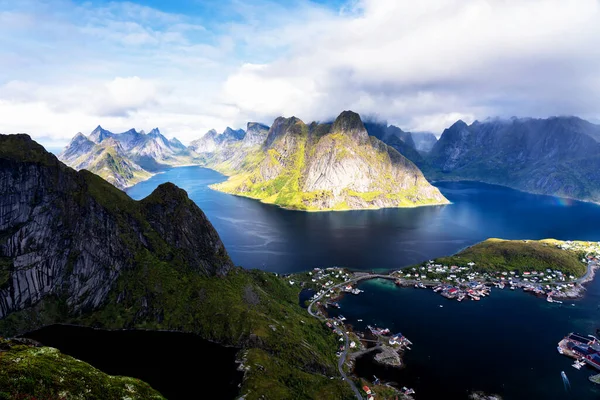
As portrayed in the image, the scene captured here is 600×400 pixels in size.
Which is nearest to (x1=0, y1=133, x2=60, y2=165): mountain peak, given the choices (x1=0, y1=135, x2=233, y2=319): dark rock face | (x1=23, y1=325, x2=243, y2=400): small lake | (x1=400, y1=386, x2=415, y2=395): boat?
(x1=0, y1=135, x2=233, y2=319): dark rock face

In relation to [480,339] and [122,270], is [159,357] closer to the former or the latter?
[122,270]

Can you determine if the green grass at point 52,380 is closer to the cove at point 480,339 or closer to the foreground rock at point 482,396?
the cove at point 480,339

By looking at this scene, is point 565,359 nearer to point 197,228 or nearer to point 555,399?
point 555,399

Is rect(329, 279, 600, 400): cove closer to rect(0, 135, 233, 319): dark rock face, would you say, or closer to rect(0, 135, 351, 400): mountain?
rect(0, 135, 351, 400): mountain

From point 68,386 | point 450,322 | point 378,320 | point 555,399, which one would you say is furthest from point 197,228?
point 555,399

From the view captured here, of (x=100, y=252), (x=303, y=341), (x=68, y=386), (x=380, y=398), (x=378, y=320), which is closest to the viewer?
(x=68, y=386)

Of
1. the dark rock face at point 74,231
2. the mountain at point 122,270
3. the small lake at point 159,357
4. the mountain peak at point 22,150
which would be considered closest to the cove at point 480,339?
the mountain at point 122,270

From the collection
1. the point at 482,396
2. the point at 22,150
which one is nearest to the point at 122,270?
the point at 22,150
